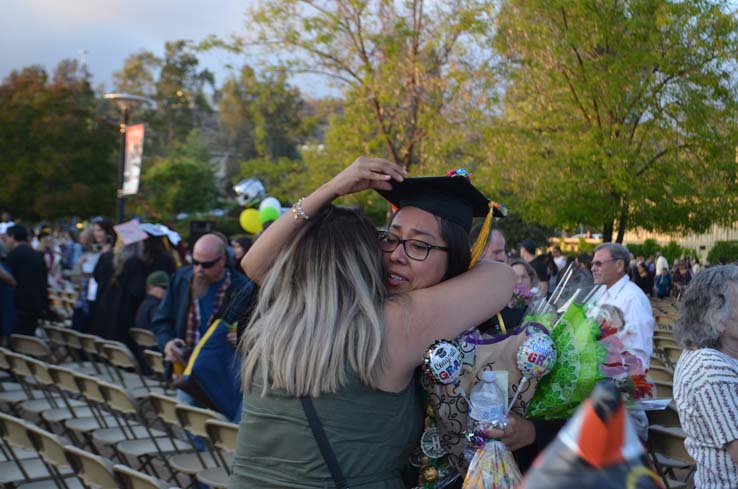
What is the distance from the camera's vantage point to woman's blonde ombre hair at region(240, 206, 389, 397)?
1.94m

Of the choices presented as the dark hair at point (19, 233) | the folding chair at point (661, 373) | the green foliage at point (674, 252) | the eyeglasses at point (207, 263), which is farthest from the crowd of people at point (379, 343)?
the green foliage at point (674, 252)

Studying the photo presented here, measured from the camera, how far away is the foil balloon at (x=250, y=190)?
1703 cm

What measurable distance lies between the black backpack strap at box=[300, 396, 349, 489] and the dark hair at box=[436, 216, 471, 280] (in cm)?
56

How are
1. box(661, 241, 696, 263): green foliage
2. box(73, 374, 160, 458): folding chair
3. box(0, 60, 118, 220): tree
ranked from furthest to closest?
box(0, 60, 118, 220): tree → box(661, 241, 696, 263): green foliage → box(73, 374, 160, 458): folding chair

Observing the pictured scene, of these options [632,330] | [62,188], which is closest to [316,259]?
[632,330]

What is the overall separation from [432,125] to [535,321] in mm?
11949

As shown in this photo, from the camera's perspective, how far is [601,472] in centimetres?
89

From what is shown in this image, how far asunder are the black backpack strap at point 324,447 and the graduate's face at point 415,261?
403mm

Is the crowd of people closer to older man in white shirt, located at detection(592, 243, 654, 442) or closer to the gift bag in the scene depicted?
the gift bag

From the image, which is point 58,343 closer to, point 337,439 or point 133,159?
point 133,159

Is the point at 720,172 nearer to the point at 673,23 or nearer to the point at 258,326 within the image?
the point at 673,23

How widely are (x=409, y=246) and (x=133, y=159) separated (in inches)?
546

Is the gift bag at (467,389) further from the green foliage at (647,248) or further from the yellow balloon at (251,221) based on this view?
the green foliage at (647,248)

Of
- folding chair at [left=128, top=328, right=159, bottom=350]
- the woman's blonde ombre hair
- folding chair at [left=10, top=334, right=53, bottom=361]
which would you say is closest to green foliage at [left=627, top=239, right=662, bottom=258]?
folding chair at [left=128, top=328, right=159, bottom=350]
